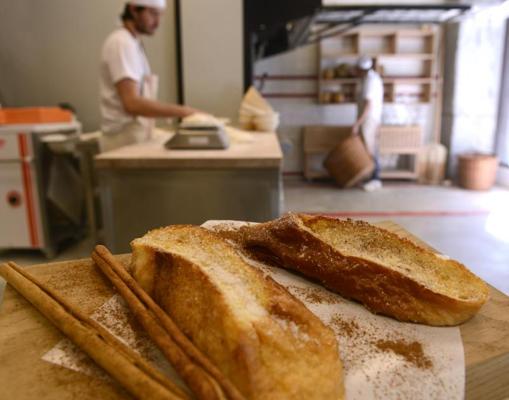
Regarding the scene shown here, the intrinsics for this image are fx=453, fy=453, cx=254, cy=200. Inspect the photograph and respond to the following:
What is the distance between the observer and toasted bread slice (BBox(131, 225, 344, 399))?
581 millimetres

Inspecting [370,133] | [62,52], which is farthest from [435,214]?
[62,52]

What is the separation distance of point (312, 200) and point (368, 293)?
5544 millimetres

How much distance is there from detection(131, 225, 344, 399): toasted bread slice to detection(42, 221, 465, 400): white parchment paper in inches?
2.2

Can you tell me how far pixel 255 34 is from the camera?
14.6 feet

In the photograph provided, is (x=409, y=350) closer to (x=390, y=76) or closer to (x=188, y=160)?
(x=188, y=160)

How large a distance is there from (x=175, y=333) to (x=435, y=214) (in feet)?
17.3

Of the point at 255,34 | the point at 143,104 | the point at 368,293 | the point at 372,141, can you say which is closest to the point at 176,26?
the point at 255,34

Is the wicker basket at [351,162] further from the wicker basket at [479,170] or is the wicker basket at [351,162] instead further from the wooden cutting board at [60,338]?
the wooden cutting board at [60,338]

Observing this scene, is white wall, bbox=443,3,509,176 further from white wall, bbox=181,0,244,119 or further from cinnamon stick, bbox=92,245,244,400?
cinnamon stick, bbox=92,245,244,400

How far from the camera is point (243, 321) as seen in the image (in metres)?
0.63

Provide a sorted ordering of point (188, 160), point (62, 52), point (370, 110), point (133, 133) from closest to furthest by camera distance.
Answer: point (188, 160) → point (133, 133) → point (62, 52) → point (370, 110)

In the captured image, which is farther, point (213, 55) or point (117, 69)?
point (213, 55)

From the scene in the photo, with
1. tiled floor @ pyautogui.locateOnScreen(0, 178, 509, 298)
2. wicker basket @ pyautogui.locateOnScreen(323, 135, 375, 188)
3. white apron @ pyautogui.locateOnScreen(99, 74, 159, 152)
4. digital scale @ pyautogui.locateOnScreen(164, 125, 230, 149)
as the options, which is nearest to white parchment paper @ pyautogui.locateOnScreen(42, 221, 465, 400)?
digital scale @ pyautogui.locateOnScreen(164, 125, 230, 149)

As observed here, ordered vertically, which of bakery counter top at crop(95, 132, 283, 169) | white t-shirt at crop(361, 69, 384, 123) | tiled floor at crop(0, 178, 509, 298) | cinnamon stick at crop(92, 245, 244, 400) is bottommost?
→ tiled floor at crop(0, 178, 509, 298)
